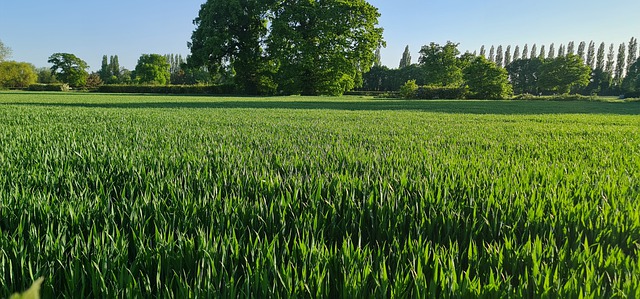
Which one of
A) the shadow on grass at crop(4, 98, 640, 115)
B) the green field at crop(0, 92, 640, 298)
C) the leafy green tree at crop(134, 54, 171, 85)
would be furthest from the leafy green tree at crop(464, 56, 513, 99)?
the leafy green tree at crop(134, 54, 171, 85)

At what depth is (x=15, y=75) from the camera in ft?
197

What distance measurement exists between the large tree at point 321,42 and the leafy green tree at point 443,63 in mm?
13923

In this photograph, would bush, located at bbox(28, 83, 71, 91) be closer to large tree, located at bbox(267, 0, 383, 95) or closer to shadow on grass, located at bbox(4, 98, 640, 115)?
large tree, located at bbox(267, 0, 383, 95)

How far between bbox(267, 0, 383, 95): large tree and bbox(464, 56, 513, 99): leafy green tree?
1072 centimetres

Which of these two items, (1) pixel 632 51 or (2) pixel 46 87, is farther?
(1) pixel 632 51

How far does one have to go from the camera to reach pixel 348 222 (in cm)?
153

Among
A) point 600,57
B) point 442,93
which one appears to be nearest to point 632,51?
point 600,57

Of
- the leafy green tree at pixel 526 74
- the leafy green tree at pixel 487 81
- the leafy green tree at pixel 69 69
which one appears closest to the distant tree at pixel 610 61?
the leafy green tree at pixel 526 74

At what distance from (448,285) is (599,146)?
407 centimetres

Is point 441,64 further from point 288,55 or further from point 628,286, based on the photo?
point 628,286

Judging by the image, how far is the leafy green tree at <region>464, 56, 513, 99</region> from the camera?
124ft

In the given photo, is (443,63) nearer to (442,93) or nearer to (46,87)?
(442,93)

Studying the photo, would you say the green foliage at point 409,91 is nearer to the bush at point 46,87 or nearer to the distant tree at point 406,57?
the bush at point 46,87

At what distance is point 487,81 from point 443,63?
10.3m
